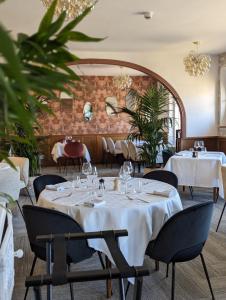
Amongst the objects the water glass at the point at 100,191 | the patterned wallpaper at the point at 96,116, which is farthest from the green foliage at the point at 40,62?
the patterned wallpaper at the point at 96,116

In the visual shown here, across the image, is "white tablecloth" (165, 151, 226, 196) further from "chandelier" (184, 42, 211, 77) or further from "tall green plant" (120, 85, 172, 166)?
"chandelier" (184, 42, 211, 77)

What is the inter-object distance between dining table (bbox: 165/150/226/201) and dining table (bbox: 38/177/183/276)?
8.59ft

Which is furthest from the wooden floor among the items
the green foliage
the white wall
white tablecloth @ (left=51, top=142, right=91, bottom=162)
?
white tablecloth @ (left=51, top=142, right=91, bottom=162)

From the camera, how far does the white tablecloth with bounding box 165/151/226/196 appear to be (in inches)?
206

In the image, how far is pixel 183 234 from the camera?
2.29 metres

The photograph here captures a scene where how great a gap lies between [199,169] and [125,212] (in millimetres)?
3124

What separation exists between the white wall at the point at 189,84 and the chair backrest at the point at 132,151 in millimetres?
1366

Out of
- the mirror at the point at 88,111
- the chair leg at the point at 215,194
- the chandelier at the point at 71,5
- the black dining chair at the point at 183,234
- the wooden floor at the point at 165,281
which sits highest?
the chandelier at the point at 71,5

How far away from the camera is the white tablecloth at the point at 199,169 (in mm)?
5242

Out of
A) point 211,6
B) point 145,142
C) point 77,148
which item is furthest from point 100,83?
point 211,6

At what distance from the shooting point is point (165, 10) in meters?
4.56

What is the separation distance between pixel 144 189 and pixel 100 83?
831 centimetres

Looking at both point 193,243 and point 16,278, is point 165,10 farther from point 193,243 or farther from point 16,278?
point 16,278

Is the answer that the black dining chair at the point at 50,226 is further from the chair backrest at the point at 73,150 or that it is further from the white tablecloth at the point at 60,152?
the white tablecloth at the point at 60,152
